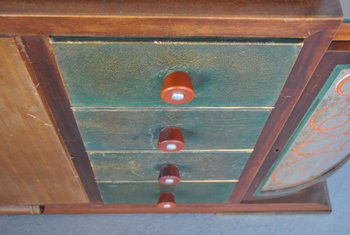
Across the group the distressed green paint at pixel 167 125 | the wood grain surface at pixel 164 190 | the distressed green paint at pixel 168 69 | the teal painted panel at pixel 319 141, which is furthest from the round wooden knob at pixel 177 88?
the wood grain surface at pixel 164 190

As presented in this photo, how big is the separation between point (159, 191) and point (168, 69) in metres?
0.51

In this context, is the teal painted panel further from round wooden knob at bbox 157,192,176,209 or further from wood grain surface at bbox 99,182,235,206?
round wooden knob at bbox 157,192,176,209

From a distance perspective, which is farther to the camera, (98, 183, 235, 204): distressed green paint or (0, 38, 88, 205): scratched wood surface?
(98, 183, 235, 204): distressed green paint

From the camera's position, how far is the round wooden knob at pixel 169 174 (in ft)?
2.65

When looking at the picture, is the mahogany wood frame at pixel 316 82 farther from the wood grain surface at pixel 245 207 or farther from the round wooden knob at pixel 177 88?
the wood grain surface at pixel 245 207

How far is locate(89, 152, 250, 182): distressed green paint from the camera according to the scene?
31.3 inches

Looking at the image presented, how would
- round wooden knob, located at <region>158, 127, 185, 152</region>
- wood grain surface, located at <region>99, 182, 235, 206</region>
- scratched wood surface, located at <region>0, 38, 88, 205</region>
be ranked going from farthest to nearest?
wood grain surface, located at <region>99, 182, 235, 206</region> < round wooden knob, located at <region>158, 127, 185, 152</region> < scratched wood surface, located at <region>0, 38, 88, 205</region>

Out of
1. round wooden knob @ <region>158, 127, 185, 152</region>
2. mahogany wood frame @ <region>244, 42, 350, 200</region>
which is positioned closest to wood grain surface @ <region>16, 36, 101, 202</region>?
round wooden knob @ <region>158, 127, 185, 152</region>

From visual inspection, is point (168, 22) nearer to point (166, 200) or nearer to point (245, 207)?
point (166, 200)

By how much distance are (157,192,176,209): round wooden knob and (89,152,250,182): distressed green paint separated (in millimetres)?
82

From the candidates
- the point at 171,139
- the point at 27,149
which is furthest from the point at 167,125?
the point at 27,149

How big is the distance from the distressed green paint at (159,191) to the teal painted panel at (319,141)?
4.3 inches

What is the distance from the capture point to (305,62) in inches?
21.5

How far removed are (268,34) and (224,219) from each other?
818mm
